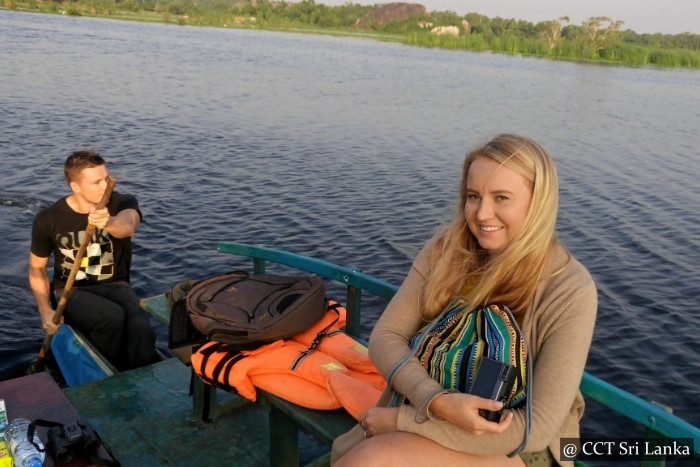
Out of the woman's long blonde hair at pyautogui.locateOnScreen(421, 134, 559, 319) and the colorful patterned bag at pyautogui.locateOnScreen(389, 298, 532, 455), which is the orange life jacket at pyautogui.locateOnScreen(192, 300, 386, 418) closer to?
the colorful patterned bag at pyautogui.locateOnScreen(389, 298, 532, 455)

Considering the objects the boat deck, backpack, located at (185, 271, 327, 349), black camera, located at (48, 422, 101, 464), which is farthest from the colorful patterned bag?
the boat deck

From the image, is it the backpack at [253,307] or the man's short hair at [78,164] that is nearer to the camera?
the backpack at [253,307]

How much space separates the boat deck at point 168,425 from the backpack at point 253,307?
95cm

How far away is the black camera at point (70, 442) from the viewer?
106 inches

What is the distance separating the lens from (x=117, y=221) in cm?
502

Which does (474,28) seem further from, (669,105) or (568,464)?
(568,464)

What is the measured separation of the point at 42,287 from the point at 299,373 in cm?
288

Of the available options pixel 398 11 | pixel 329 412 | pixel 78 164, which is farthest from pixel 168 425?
pixel 398 11

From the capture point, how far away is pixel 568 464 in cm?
250

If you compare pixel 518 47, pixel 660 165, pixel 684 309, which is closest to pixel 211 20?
pixel 518 47

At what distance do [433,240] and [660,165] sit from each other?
16.1m

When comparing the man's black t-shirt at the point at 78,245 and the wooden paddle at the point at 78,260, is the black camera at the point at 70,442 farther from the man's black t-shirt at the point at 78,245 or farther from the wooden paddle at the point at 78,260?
the man's black t-shirt at the point at 78,245

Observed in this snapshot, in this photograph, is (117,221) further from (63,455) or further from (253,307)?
(63,455)

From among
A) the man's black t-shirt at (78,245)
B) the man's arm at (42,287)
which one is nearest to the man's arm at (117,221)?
the man's black t-shirt at (78,245)
